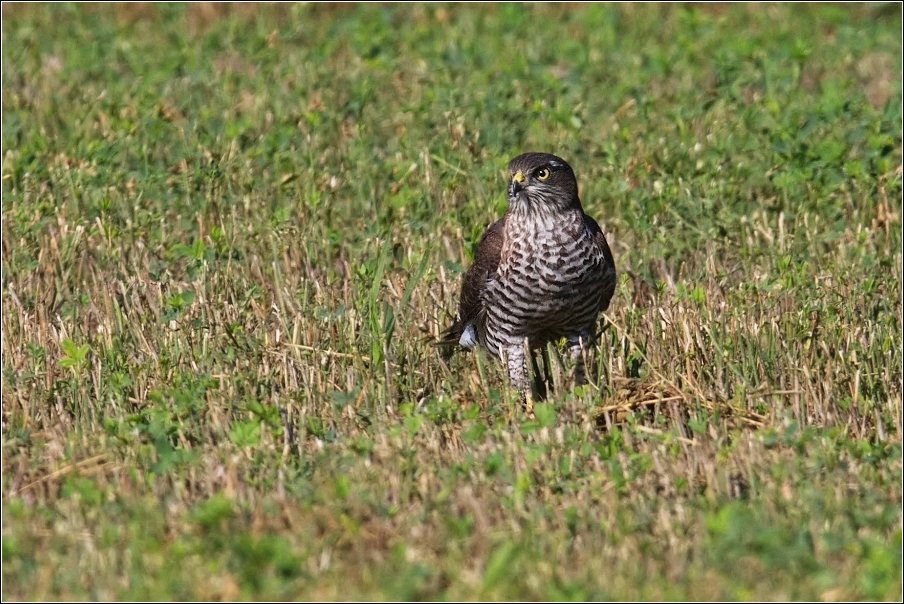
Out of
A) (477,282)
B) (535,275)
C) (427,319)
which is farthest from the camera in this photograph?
(427,319)

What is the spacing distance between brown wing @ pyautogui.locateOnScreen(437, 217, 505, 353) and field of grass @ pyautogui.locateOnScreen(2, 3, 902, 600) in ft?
0.51

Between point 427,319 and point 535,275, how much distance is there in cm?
97

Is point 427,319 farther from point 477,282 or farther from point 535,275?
point 535,275

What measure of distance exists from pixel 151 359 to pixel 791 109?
209 inches

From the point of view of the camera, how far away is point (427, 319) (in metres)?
7.41

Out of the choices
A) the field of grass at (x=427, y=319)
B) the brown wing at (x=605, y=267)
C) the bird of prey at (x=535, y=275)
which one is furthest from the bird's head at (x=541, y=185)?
the field of grass at (x=427, y=319)

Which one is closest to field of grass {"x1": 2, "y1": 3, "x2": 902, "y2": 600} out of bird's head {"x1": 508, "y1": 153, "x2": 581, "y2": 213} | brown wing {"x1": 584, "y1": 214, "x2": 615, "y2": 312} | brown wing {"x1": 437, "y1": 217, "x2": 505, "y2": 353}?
brown wing {"x1": 437, "y1": 217, "x2": 505, "y2": 353}

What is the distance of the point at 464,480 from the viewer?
5.40 m

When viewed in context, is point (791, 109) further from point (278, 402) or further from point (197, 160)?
point (278, 402)

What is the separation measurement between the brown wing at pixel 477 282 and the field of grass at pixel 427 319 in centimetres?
16

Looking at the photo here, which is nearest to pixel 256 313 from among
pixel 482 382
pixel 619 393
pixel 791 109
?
pixel 482 382

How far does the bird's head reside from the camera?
672 centimetres

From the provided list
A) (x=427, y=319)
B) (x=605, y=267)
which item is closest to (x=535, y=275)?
(x=605, y=267)

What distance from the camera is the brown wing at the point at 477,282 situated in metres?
6.84
